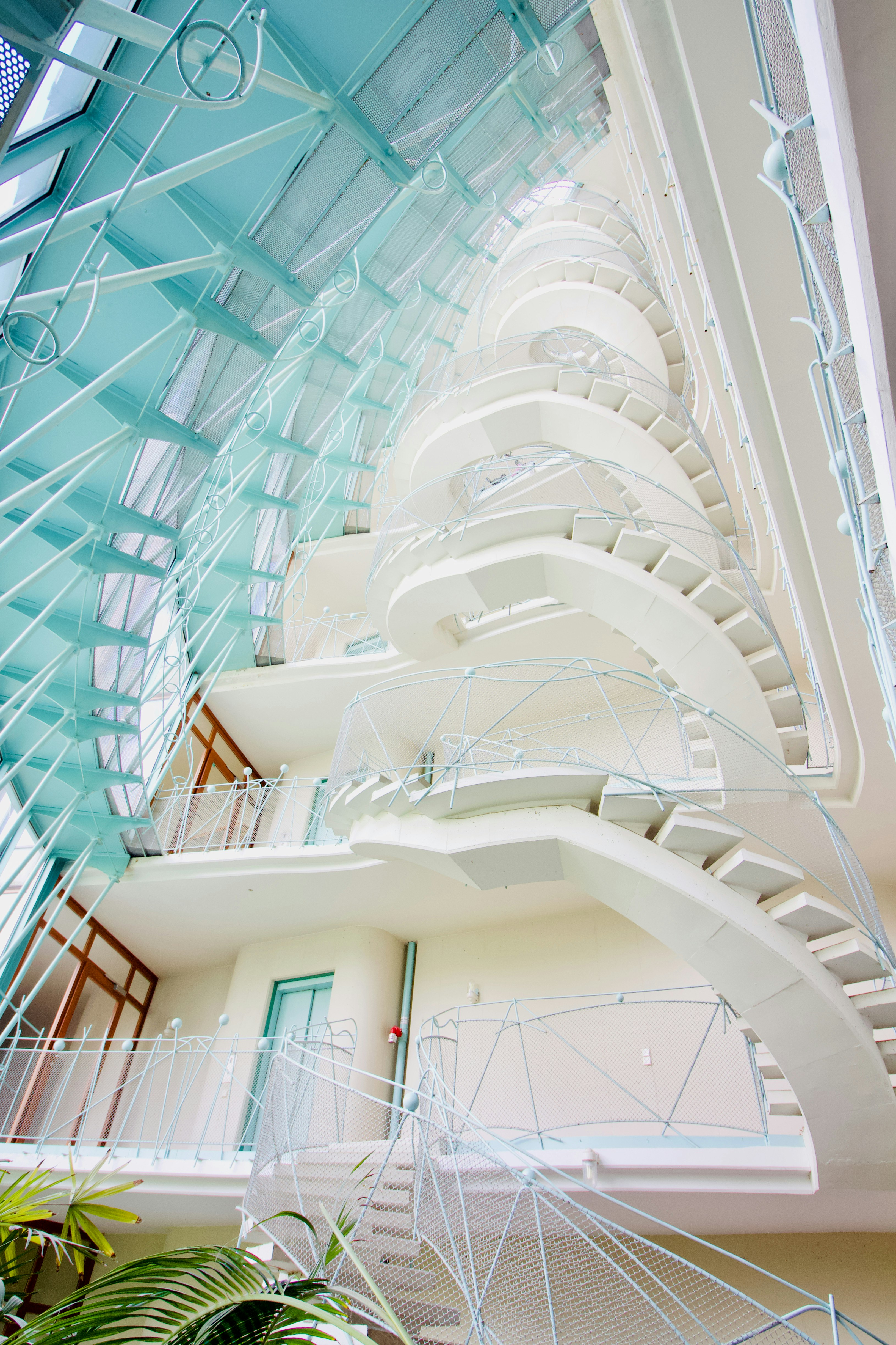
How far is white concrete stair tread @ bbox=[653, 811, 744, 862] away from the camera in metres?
5.68

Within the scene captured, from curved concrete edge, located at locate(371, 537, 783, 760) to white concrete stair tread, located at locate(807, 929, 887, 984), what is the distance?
5.53 ft

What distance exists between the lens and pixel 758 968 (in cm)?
550

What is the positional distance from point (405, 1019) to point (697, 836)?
6.42 metres

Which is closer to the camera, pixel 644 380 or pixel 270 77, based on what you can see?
pixel 270 77

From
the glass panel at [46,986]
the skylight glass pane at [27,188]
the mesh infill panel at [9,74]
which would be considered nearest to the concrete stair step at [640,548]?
the skylight glass pane at [27,188]

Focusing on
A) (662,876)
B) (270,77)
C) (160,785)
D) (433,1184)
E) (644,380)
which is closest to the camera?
(433,1184)

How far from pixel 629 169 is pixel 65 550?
500 inches

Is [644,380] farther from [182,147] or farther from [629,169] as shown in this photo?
[629,169]

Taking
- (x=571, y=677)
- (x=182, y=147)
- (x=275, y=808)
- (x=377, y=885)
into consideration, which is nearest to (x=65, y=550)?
(x=182, y=147)

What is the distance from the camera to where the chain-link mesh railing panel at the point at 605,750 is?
6.14 meters

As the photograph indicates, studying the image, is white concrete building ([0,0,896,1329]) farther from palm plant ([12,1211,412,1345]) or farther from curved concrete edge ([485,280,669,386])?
palm plant ([12,1211,412,1345])

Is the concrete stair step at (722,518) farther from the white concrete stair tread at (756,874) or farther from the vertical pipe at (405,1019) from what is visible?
the vertical pipe at (405,1019)

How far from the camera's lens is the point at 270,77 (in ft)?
17.3

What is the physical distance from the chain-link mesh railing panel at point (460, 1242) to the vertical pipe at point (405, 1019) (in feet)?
11.7
